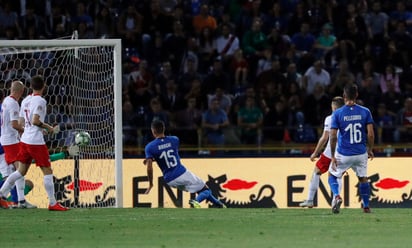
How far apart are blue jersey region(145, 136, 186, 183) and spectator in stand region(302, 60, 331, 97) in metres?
→ 7.14

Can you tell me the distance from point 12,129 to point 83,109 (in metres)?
2.45

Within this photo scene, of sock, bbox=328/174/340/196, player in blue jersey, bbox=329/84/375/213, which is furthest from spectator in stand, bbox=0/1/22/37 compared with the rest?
player in blue jersey, bbox=329/84/375/213

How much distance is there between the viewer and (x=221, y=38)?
27.8 metres

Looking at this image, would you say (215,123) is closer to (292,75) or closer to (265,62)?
(292,75)

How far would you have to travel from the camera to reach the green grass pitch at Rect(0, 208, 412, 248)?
45.5ft

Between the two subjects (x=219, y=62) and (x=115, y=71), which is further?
(x=219, y=62)

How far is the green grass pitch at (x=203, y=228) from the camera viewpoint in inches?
546

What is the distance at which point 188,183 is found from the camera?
20.2 m

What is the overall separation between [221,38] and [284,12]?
5.72 feet

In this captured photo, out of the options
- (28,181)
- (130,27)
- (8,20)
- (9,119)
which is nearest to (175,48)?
(130,27)

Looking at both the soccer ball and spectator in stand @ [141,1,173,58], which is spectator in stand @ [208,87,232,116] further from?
the soccer ball

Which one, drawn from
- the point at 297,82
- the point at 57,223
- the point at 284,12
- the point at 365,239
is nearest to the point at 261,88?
the point at 297,82

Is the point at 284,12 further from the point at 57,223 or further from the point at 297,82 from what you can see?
the point at 57,223

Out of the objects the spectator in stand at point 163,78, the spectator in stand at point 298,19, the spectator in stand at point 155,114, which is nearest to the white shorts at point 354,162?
the spectator in stand at point 155,114
